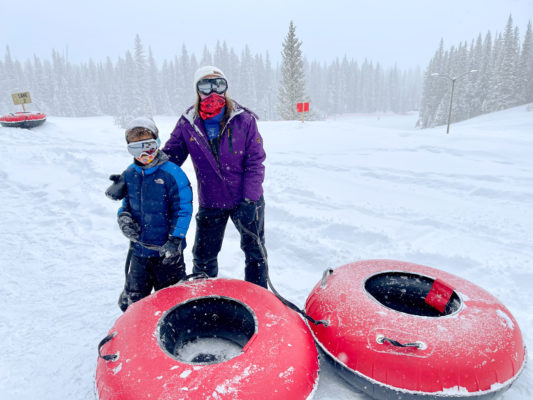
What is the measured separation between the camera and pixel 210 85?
2715 millimetres

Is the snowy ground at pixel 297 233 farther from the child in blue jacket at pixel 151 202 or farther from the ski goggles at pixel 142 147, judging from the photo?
the ski goggles at pixel 142 147

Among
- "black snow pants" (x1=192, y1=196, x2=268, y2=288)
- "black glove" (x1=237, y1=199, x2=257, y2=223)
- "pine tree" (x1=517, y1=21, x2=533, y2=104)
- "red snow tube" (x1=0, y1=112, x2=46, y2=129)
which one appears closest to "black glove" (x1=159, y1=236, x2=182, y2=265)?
"black snow pants" (x1=192, y1=196, x2=268, y2=288)

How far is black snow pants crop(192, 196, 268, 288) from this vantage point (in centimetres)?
301

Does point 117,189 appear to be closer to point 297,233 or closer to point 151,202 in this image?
point 151,202

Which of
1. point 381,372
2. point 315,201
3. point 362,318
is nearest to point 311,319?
point 362,318

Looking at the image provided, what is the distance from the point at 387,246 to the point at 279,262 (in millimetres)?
1574

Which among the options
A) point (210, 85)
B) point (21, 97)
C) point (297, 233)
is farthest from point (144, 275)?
point (21, 97)

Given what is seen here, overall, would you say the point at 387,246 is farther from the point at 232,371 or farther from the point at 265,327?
the point at 232,371

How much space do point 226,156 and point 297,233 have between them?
2.55 metres

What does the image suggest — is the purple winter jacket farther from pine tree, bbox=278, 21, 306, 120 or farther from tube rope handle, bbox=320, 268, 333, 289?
pine tree, bbox=278, 21, 306, 120

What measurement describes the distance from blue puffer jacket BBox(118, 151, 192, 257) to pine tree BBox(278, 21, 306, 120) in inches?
1259

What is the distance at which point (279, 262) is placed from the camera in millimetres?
4438

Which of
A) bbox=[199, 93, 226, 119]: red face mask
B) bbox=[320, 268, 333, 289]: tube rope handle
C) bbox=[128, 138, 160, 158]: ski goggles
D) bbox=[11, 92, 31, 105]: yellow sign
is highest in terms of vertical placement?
bbox=[11, 92, 31, 105]: yellow sign

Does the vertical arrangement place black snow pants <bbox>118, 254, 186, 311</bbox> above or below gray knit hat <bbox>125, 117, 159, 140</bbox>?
below
